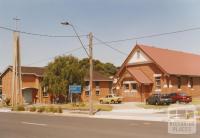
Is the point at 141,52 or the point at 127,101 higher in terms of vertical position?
the point at 141,52

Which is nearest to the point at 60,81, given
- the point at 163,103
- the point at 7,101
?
the point at 7,101

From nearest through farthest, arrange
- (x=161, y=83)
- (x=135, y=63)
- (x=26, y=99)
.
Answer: (x=161, y=83), (x=135, y=63), (x=26, y=99)

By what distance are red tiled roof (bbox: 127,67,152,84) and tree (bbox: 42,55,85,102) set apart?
8042 millimetres

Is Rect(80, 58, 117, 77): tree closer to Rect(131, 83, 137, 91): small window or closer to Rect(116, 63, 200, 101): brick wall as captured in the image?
Rect(116, 63, 200, 101): brick wall

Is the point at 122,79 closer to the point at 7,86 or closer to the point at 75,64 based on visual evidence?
the point at 75,64

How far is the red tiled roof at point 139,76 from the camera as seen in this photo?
5238 cm

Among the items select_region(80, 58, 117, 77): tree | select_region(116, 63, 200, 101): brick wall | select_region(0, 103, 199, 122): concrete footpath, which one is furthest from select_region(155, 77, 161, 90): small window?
select_region(80, 58, 117, 77): tree

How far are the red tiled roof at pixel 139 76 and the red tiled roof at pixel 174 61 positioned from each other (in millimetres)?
2797

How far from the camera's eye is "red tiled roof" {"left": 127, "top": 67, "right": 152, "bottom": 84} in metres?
52.4

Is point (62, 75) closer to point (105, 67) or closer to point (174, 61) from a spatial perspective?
point (174, 61)

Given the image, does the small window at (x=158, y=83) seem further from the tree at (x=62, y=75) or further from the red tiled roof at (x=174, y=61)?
the tree at (x=62, y=75)

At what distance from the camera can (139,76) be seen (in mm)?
53156

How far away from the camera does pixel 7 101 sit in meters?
55.9

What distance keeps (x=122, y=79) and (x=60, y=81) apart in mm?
8908
